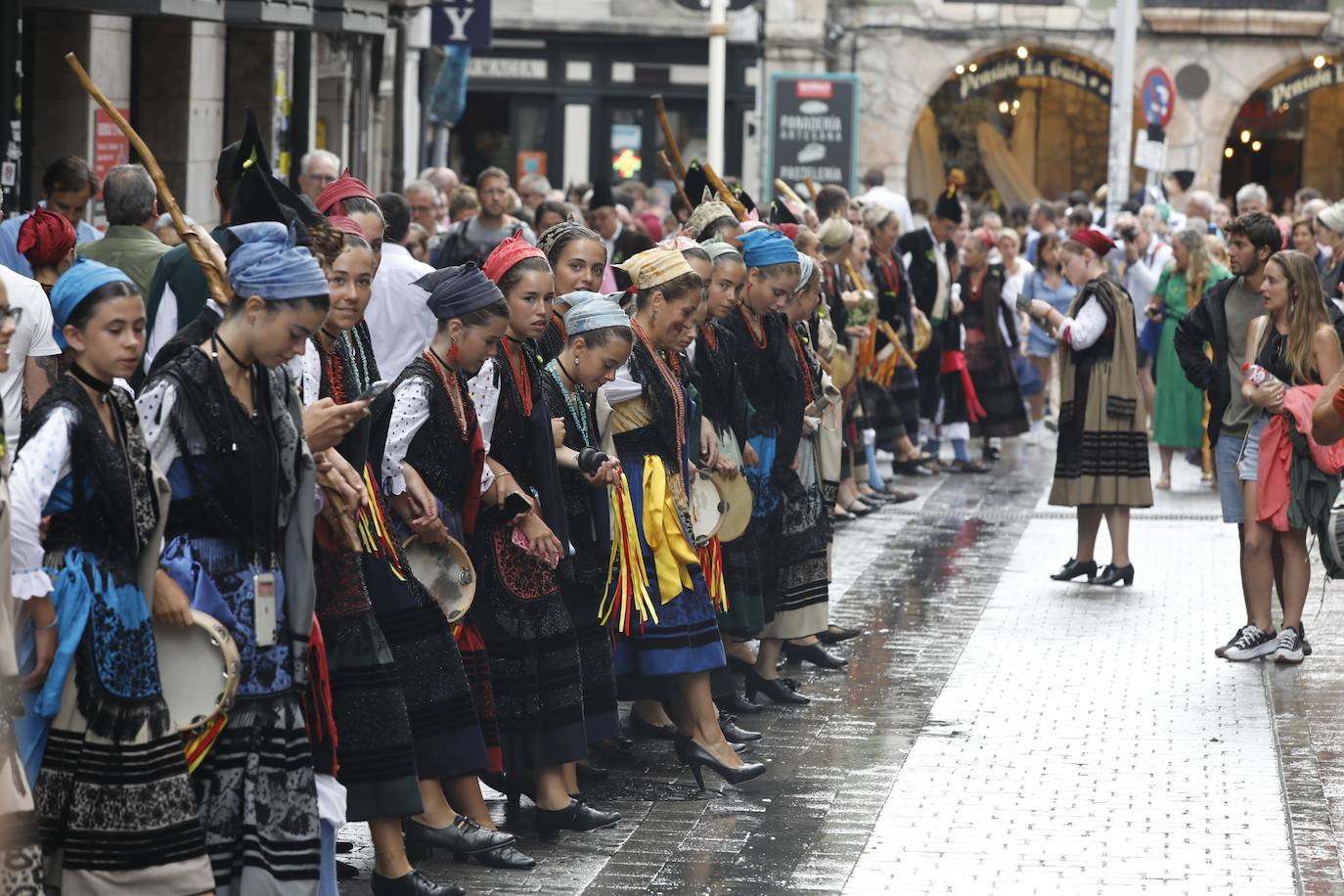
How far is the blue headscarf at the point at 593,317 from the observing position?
23.7 feet

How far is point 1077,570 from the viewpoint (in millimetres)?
12258

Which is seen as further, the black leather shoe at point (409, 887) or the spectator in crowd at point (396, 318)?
the spectator in crowd at point (396, 318)

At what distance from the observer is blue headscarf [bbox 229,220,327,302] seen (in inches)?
213

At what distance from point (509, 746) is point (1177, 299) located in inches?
442

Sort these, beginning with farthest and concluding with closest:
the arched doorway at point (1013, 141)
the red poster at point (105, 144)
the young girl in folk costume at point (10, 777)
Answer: the arched doorway at point (1013, 141) < the red poster at point (105, 144) < the young girl in folk costume at point (10, 777)

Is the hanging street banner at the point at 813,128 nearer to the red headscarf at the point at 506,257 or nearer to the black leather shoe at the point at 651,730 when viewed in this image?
the black leather shoe at the point at 651,730

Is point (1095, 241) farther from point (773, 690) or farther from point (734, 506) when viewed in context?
point (734, 506)

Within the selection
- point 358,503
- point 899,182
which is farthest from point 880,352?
point 899,182

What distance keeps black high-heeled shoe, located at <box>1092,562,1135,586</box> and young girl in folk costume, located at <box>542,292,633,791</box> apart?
211 inches

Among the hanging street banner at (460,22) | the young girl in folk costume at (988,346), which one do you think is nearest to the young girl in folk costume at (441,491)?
the young girl in folk costume at (988,346)

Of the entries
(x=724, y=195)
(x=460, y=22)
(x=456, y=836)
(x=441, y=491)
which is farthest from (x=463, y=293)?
(x=460, y=22)

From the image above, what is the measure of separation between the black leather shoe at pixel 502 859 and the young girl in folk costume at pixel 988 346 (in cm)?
1103

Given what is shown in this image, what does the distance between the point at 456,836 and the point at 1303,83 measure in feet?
95.2

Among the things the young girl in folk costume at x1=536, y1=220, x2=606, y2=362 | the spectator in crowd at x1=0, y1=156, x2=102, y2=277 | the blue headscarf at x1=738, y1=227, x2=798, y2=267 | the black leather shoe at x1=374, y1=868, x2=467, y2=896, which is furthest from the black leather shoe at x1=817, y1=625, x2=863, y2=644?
the black leather shoe at x1=374, y1=868, x2=467, y2=896
